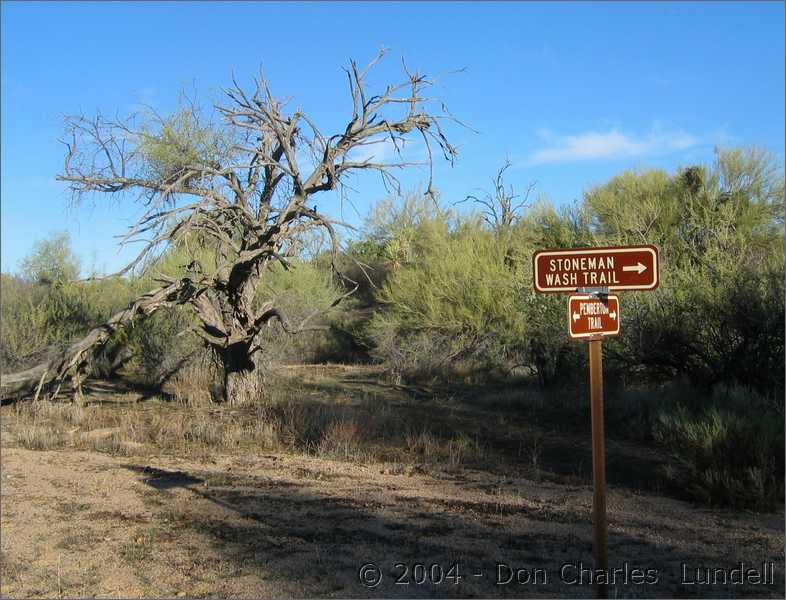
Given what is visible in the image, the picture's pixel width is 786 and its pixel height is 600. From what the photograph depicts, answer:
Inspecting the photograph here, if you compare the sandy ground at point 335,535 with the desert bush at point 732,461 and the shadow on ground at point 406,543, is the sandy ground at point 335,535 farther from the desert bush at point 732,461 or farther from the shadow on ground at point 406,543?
the desert bush at point 732,461

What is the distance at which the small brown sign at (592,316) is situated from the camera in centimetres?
566

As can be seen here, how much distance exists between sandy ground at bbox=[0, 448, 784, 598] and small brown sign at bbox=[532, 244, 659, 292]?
2395mm

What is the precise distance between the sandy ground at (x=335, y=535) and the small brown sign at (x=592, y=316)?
207 cm

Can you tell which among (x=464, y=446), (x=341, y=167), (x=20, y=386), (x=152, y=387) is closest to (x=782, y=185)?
(x=341, y=167)

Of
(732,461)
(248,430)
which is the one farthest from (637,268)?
(248,430)

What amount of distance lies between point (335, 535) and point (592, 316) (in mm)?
3537

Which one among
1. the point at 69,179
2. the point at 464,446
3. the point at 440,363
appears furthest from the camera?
the point at 440,363

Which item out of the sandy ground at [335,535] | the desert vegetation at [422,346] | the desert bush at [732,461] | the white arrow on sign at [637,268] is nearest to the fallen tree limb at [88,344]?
the desert vegetation at [422,346]

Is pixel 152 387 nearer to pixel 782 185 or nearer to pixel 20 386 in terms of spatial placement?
pixel 20 386

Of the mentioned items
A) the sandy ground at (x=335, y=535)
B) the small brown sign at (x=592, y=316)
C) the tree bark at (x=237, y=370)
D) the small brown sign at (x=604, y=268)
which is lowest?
the sandy ground at (x=335, y=535)

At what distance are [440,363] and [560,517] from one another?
15.3 m

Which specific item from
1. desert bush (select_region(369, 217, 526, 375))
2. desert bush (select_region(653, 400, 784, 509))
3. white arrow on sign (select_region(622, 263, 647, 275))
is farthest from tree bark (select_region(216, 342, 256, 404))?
white arrow on sign (select_region(622, 263, 647, 275))

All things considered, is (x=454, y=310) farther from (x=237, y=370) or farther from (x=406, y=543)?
(x=406, y=543)

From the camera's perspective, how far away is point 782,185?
25.5 m
